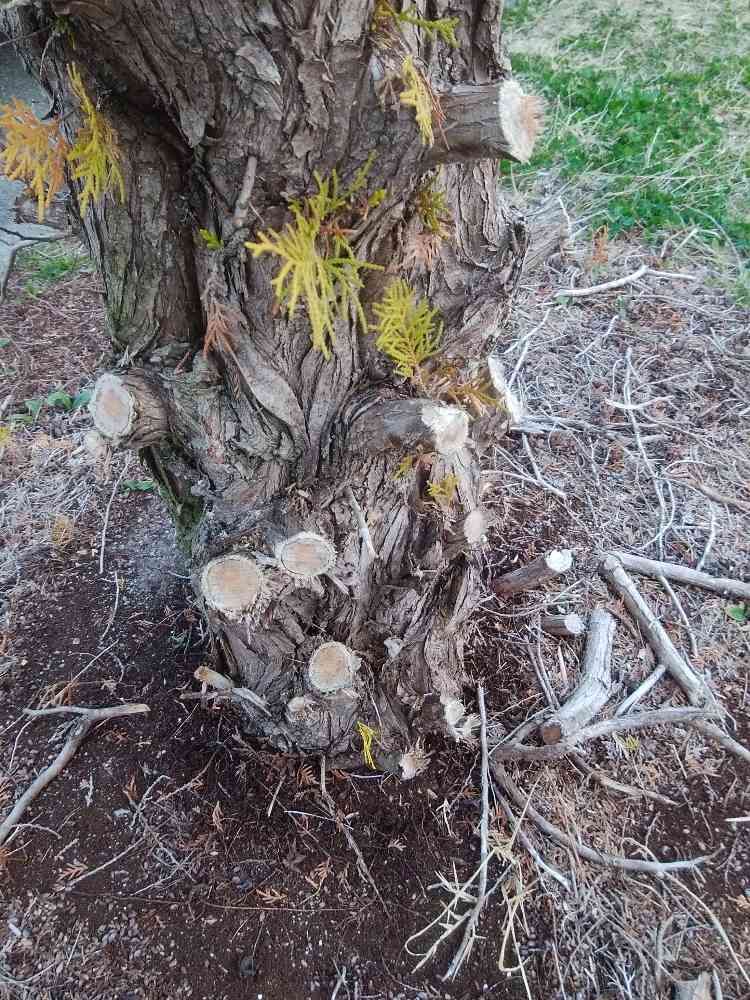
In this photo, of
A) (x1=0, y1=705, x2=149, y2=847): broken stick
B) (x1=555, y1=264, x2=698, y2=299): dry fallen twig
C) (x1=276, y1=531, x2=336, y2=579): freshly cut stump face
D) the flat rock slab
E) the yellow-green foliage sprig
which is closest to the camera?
the yellow-green foliage sprig

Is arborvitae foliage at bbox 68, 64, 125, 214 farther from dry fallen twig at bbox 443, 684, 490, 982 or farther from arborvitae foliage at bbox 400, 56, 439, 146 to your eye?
dry fallen twig at bbox 443, 684, 490, 982

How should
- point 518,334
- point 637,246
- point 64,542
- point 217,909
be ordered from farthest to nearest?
point 637,246, point 518,334, point 64,542, point 217,909

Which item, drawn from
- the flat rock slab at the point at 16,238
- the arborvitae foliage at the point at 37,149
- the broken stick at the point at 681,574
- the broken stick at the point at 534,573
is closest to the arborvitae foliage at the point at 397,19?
the arborvitae foliage at the point at 37,149

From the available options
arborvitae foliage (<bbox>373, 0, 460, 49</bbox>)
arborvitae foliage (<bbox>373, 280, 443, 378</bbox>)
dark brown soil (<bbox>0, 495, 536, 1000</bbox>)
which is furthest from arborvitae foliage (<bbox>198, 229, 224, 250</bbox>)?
dark brown soil (<bbox>0, 495, 536, 1000</bbox>)

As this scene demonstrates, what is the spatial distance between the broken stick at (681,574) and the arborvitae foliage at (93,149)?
198 cm

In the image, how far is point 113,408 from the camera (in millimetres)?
1238

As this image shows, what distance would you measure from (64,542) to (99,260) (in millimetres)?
1421

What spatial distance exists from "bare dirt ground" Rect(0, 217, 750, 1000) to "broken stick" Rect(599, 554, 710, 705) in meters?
0.04

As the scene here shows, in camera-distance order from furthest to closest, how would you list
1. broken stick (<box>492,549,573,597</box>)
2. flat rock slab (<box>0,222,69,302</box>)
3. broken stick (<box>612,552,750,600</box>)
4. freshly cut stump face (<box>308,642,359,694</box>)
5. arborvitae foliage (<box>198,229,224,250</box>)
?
flat rock slab (<box>0,222,69,302</box>)
broken stick (<box>612,552,750,600</box>)
broken stick (<box>492,549,573,597</box>)
freshly cut stump face (<box>308,642,359,694</box>)
arborvitae foliage (<box>198,229,224,250</box>)

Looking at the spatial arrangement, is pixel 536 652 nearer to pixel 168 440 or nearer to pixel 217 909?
pixel 217 909

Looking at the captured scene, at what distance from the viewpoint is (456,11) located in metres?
1.00

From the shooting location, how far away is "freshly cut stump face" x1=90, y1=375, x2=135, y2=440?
4.01 ft

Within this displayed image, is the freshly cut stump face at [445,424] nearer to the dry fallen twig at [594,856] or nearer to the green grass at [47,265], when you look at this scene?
the dry fallen twig at [594,856]

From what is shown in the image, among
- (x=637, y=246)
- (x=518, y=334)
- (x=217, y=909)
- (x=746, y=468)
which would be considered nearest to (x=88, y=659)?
(x=217, y=909)
